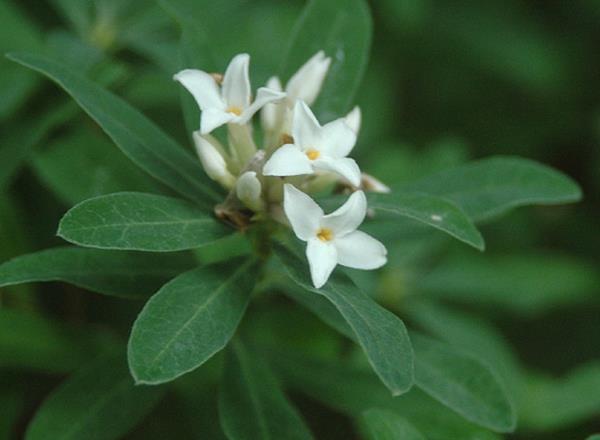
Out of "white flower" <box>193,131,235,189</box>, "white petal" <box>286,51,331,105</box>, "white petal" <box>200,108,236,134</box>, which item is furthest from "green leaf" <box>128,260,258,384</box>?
"white petal" <box>286,51,331,105</box>

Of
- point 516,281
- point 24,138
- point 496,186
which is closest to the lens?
point 496,186

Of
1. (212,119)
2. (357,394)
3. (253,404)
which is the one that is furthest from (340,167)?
(357,394)

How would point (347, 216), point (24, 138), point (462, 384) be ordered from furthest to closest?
point (24, 138) → point (462, 384) → point (347, 216)

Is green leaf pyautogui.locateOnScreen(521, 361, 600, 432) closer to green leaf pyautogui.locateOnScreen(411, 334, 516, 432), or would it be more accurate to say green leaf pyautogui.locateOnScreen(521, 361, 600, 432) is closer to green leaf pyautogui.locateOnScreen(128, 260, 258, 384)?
green leaf pyautogui.locateOnScreen(411, 334, 516, 432)

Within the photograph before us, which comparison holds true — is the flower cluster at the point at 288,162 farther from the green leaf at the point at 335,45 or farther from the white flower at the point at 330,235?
the green leaf at the point at 335,45

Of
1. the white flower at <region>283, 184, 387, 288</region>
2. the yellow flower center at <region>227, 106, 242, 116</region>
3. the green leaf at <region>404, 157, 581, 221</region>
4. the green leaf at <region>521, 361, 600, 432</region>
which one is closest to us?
the white flower at <region>283, 184, 387, 288</region>

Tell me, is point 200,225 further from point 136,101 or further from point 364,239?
point 136,101

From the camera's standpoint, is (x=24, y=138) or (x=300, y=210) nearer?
(x=300, y=210)

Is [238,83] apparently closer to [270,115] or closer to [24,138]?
[270,115]
